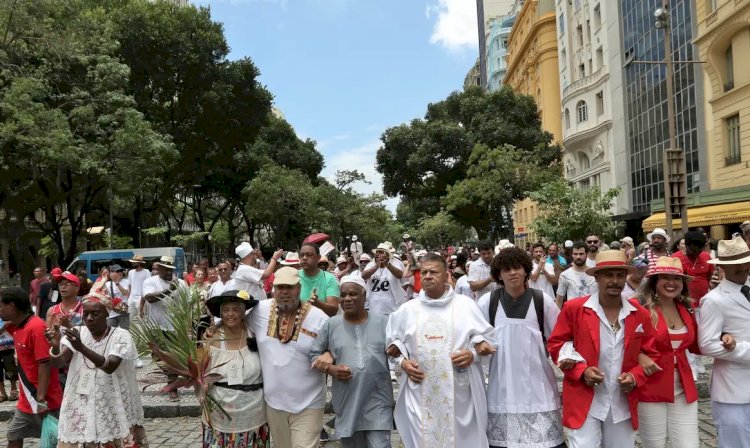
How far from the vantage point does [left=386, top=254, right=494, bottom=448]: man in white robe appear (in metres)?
4.12

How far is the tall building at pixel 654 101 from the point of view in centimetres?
2786

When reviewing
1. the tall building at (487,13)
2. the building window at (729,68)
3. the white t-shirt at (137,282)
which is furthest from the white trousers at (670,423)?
the tall building at (487,13)

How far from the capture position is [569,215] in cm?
2466

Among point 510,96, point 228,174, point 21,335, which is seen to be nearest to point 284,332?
point 21,335

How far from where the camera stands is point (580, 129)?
133ft

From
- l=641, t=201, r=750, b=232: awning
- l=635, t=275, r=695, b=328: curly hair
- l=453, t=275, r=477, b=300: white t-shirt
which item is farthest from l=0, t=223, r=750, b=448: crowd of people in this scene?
l=641, t=201, r=750, b=232: awning

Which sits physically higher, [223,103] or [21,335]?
[223,103]

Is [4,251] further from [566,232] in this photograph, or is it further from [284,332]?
[284,332]

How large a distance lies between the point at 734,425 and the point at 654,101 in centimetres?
3067

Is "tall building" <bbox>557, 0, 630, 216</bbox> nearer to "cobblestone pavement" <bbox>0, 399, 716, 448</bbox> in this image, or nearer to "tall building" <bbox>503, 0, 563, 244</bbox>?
"tall building" <bbox>503, 0, 563, 244</bbox>

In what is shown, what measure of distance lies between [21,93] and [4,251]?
738 inches

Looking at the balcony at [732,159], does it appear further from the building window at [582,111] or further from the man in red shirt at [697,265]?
the man in red shirt at [697,265]

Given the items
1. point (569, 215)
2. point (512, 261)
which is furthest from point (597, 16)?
point (512, 261)

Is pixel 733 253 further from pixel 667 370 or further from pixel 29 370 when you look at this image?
pixel 29 370
